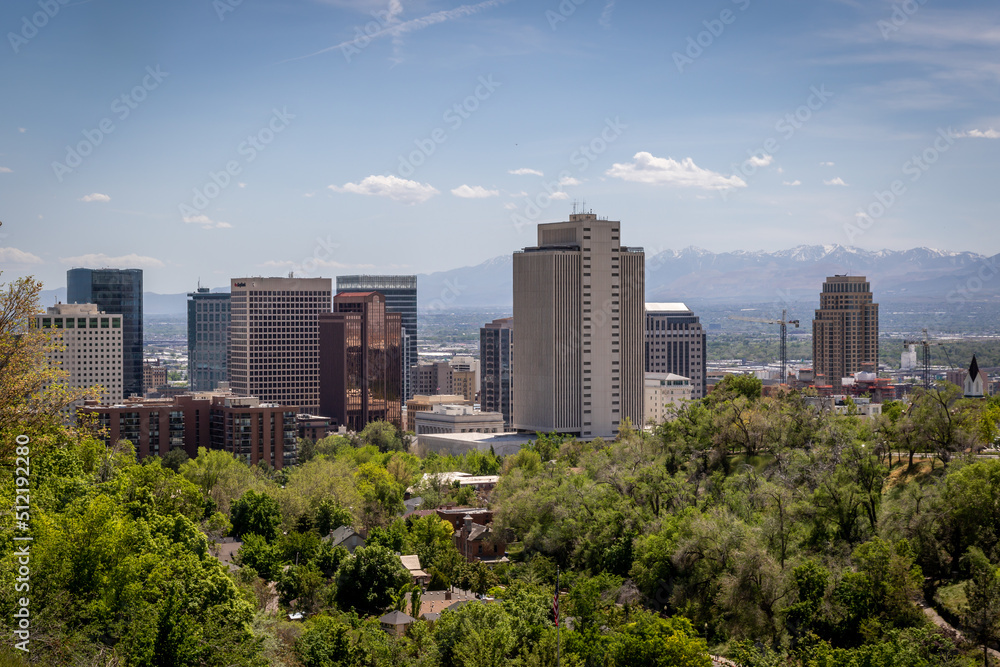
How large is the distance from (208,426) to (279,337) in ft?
215

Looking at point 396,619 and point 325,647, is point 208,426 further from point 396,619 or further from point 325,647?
point 325,647

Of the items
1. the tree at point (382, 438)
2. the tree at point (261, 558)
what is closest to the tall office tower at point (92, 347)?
the tree at point (382, 438)

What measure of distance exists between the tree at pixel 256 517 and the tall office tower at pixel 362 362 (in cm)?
10694

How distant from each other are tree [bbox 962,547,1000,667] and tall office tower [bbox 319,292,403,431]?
13601 centimetres

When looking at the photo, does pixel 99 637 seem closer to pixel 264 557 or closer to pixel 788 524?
pixel 264 557

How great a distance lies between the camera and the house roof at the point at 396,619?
163 ft

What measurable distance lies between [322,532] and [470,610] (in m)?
25.8

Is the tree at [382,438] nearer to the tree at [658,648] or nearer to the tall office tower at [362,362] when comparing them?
the tall office tower at [362,362]

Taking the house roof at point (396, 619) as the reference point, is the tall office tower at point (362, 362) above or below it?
above

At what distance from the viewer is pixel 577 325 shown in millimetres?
114500

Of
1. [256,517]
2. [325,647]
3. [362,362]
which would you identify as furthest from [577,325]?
[325,647]

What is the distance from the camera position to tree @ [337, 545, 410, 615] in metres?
54.9

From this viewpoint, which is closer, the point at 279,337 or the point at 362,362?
the point at 362,362

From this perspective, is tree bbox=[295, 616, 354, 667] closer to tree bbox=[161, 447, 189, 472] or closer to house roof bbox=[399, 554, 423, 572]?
house roof bbox=[399, 554, 423, 572]
